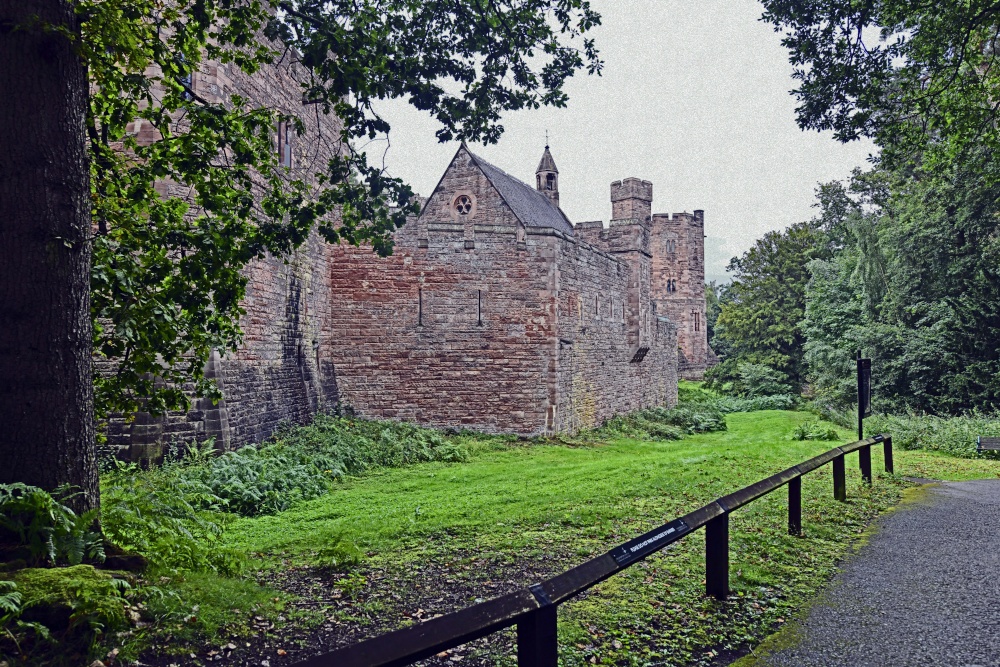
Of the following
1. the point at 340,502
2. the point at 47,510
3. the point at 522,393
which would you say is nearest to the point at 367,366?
the point at 522,393

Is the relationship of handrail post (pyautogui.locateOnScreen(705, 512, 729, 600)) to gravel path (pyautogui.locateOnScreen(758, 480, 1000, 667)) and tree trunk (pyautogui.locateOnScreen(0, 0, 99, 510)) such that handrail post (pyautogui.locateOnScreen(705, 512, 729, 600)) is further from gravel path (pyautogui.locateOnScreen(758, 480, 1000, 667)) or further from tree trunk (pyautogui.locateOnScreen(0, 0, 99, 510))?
tree trunk (pyautogui.locateOnScreen(0, 0, 99, 510))

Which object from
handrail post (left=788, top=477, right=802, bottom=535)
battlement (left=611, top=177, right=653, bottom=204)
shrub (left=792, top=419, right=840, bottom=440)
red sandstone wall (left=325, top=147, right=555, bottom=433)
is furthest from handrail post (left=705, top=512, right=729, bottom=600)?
Result: battlement (left=611, top=177, right=653, bottom=204)

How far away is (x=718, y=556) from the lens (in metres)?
4.70

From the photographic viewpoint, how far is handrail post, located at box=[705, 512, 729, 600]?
15.2ft

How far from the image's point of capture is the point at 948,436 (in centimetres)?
1412

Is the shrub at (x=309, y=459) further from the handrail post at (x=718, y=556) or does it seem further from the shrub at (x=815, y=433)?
the shrub at (x=815, y=433)

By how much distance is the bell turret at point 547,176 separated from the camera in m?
36.2

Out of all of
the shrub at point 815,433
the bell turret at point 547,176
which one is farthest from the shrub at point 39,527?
the bell turret at point 547,176

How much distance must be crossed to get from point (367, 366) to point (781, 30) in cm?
1194

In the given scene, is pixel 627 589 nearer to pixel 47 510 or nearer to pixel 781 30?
pixel 47 510

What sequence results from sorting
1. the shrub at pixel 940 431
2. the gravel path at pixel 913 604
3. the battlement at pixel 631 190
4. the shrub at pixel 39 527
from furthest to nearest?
the battlement at pixel 631 190 → the shrub at pixel 940 431 → the gravel path at pixel 913 604 → the shrub at pixel 39 527

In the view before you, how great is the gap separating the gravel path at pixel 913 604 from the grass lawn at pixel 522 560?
28cm

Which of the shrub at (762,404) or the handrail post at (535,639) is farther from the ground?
the handrail post at (535,639)

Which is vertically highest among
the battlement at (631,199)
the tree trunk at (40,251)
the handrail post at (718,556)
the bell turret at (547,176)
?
the bell turret at (547,176)
